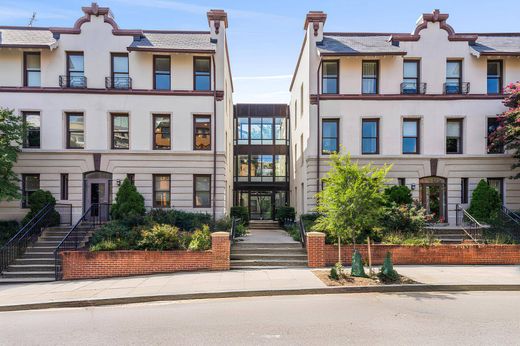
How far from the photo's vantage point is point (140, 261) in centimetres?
1119

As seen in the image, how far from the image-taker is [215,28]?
16891 millimetres

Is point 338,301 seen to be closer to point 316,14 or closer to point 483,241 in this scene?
point 483,241

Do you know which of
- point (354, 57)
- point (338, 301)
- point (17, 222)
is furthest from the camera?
point (354, 57)

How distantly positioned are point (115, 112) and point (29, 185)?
5406 millimetres

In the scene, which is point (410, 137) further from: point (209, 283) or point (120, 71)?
point (120, 71)

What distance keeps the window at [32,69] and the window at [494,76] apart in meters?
22.4

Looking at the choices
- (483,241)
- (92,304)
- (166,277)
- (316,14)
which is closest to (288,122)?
(316,14)

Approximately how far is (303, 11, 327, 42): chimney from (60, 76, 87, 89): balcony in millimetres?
11472

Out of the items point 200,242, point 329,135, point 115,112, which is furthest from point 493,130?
point 115,112

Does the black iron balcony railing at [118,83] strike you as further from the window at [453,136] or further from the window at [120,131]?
the window at [453,136]

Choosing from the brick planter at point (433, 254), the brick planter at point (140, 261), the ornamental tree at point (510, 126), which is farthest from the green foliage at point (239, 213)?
the ornamental tree at point (510, 126)

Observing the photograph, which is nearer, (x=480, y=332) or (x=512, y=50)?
(x=480, y=332)

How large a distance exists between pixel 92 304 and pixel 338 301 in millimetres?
6093

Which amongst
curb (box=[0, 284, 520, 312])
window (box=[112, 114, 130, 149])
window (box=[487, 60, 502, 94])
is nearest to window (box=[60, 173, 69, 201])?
window (box=[112, 114, 130, 149])
